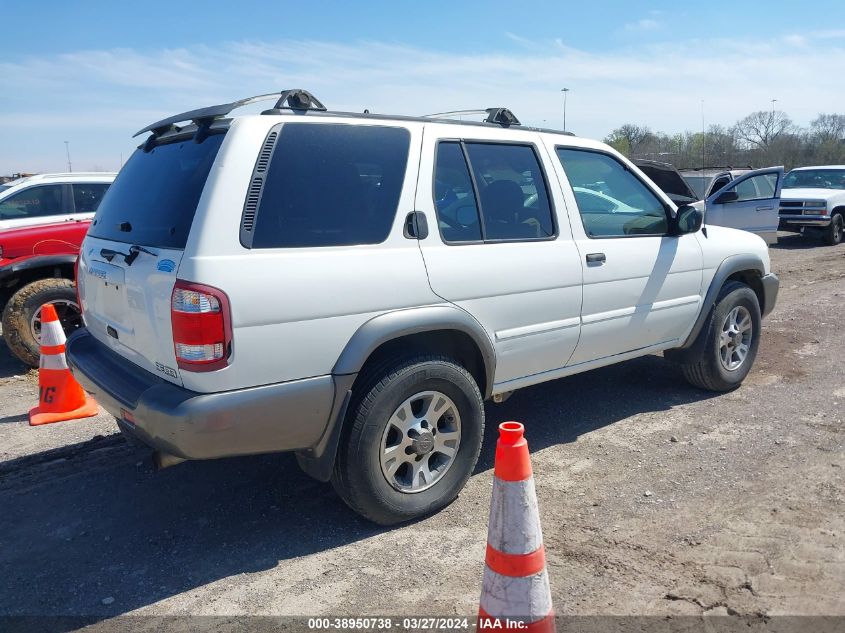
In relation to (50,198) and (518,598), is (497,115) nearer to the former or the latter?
(518,598)

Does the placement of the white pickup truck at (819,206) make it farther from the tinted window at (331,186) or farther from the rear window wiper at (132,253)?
the rear window wiper at (132,253)

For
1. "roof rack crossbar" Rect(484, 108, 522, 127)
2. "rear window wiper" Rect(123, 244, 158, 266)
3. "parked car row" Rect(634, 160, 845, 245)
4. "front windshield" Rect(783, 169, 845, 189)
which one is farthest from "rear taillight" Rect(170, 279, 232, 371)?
"front windshield" Rect(783, 169, 845, 189)

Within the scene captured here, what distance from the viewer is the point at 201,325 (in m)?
2.79

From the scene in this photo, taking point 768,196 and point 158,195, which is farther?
point 768,196

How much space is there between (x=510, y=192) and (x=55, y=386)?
3.79 metres

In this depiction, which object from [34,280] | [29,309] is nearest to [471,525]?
[29,309]

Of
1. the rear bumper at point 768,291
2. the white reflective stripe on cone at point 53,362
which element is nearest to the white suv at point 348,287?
the white reflective stripe on cone at point 53,362

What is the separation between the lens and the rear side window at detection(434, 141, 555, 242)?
3609mm

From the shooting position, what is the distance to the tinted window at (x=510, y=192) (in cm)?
379

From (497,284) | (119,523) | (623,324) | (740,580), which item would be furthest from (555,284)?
(119,523)

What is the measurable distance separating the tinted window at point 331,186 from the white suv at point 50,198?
17.0 feet

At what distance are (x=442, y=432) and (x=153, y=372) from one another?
1442 millimetres

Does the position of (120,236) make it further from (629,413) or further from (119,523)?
(629,413)

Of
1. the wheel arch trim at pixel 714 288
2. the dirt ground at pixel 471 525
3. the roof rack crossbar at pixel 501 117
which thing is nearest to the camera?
the dirt ground at pixel 471 525
